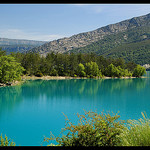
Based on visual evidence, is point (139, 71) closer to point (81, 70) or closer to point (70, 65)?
point (81, 70)

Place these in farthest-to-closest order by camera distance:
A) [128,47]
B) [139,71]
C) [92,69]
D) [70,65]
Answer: [128,47], [139,71], [70,65], [92,69]

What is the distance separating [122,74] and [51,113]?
4968 centimetres

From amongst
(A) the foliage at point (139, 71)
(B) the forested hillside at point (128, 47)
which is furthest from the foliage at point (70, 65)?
(B) the forested hillside at point (128, 47)

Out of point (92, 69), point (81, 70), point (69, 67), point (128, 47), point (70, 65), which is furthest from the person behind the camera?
point (128, 47)

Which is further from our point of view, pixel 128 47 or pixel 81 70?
pixel 128 47

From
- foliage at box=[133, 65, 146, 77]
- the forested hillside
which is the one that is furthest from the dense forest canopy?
the forested hillside

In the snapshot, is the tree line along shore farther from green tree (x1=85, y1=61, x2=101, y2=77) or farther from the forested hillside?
the forested hillside

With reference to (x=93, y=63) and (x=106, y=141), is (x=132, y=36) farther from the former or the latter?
(x=106, y=141)

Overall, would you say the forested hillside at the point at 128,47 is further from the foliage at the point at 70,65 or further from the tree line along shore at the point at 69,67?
the foliage at the point at 70,65

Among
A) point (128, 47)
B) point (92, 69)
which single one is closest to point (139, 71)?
point (92, 69)

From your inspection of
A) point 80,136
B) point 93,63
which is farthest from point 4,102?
point 93,63

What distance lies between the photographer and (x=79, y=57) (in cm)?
6525

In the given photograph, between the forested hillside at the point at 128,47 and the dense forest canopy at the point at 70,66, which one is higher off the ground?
the forested hillside at the point at 128,47

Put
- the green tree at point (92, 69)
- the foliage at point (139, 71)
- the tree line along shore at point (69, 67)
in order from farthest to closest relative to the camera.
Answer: the foliage at point (139, 71) → the green tree at point (92, 69) → the tree line along shore at point (69, 67)
